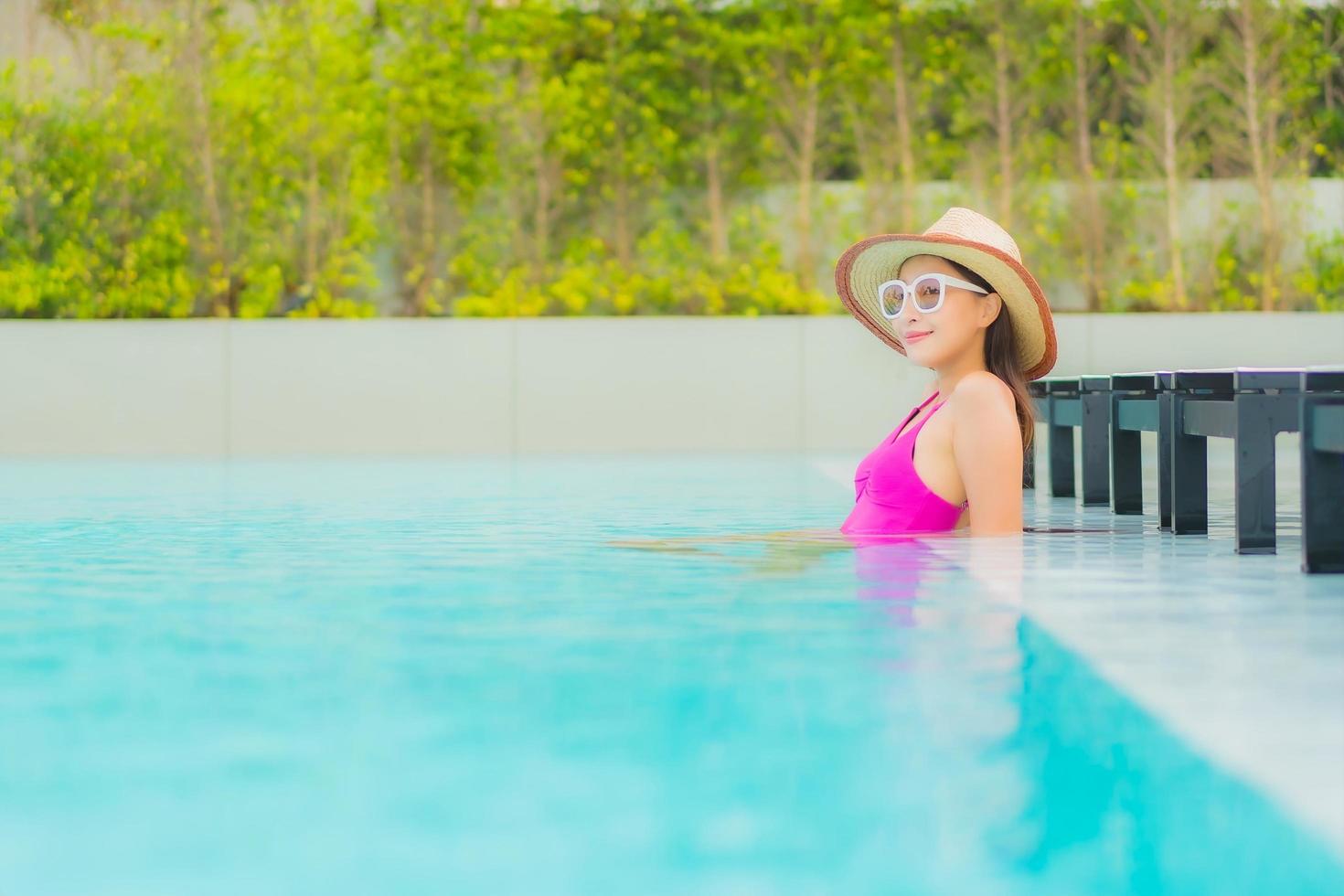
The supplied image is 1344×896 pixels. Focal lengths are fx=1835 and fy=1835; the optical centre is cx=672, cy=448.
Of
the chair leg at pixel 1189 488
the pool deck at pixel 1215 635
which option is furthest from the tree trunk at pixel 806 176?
the chair leg at pixel 1189 488

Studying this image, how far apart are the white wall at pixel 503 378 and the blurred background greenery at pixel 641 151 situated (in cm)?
56

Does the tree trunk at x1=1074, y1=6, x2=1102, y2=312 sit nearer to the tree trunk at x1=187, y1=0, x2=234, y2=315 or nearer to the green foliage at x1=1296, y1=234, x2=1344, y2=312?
the green foliage at x1=1296, y1=234, x2=1344, y2=312

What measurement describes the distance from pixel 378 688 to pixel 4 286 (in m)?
13.1

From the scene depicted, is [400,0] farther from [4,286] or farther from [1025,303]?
[1025,303]

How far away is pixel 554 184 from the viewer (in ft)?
50.8

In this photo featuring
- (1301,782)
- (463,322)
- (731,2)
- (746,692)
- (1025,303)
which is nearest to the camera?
(1301,782)

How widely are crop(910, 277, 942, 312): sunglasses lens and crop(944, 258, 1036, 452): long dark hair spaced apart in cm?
7

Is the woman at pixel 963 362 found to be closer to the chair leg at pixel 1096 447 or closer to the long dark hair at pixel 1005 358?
the long dark hair at pixel 1005 358

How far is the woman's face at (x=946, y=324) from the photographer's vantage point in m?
4.38

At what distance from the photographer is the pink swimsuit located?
15.0 ft

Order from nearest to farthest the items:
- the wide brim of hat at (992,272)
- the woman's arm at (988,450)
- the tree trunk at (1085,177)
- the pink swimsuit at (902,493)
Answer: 1. the woman's arm at (988,450)
2. the wide brim of hat at (992,272)
3. the pink swimsuit at (902,493)
4. the tree trunk at (1085,177)

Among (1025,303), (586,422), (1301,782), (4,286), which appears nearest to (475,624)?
(1025,303)

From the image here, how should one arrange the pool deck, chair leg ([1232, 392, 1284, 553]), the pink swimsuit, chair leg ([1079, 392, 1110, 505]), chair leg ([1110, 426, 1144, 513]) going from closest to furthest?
the pool deck < the pink swimsuit < chair leg ([1232, 392, 1284, 553]) < chair leg ([1110, 426, 1144, 513]) < chair leg ([1079, 392, 1110, 505])

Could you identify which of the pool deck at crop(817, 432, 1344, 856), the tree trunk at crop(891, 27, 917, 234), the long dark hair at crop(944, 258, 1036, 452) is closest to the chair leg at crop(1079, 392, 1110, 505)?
the pool deck at crop(817, 432, 1344, 856)
